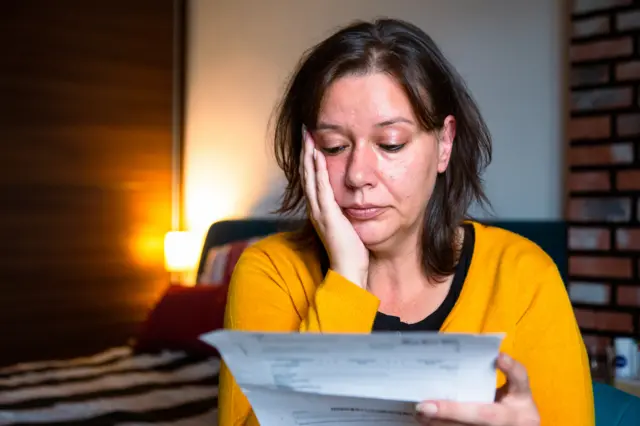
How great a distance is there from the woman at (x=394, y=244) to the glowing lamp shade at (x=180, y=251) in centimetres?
268

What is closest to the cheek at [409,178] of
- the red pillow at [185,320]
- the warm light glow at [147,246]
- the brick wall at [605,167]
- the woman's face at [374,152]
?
the woman's face at [374,152]

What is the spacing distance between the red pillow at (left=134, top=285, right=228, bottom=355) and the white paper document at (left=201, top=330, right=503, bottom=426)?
6.55 ft

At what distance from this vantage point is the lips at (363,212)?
3.67ft

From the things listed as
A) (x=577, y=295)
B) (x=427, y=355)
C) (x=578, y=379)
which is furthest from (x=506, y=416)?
Result: (x=577, y=295)

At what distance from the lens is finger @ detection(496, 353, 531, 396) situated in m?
0.78

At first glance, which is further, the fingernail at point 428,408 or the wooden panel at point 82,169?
the wooden panel at point 82,169

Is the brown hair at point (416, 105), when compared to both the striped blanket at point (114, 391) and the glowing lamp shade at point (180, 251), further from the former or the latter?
the glowing lamp shade at point (180, 251)

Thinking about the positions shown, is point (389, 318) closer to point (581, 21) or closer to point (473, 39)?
point (581, 21)

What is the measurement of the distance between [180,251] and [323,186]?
9.38ft

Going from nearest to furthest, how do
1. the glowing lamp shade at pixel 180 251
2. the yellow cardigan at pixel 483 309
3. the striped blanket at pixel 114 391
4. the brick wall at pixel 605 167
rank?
the yellow cardigan at pixel 483 309
the striped blanket at pixel 114 391
the brick wall at pixel 605 167
the glowing lamp shade at pixel 180 251

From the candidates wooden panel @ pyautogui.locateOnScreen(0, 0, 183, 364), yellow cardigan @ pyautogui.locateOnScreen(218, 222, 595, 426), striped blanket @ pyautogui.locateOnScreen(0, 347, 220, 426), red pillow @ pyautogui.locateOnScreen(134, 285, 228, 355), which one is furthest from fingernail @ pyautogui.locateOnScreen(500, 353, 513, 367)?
wooden panel @ pyautogui.locateOnScreen(0, 0, 183, 364)

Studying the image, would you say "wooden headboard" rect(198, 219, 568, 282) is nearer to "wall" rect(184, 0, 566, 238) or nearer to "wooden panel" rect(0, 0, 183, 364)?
"wall" rect(184, 0, 566, 238)

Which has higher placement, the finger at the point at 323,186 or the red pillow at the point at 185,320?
the finger at the point at 323,186

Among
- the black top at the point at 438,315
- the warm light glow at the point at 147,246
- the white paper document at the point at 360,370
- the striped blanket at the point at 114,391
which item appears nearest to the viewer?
the white paper document at the point at 360,370
